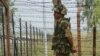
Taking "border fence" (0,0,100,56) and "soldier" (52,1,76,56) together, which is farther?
"border fence" (0,0,100,56)

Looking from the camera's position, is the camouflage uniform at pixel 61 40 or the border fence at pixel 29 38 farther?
the border fence at pixel 29 38

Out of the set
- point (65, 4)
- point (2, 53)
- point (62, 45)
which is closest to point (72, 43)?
point (62, 45)

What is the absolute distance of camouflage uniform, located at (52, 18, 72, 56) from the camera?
1.12m

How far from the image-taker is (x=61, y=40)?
113 centimetres

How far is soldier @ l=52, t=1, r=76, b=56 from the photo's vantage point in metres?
1.12

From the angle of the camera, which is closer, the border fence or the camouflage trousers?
the camouflage trousers

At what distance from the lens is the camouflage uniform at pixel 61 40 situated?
1.12 meters

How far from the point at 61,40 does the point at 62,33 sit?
0.08 ft

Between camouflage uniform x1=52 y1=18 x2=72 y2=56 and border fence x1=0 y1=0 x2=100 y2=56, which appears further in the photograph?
border fence x1=0 y1=0 x2=100 y2=56

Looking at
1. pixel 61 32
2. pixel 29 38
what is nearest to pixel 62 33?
pixel 61 32

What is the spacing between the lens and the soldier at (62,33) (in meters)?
1.12

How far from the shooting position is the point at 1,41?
5.86ft

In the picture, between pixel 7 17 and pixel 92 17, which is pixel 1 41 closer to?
pixel 7 17

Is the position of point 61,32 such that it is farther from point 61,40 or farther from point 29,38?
point 29,38
